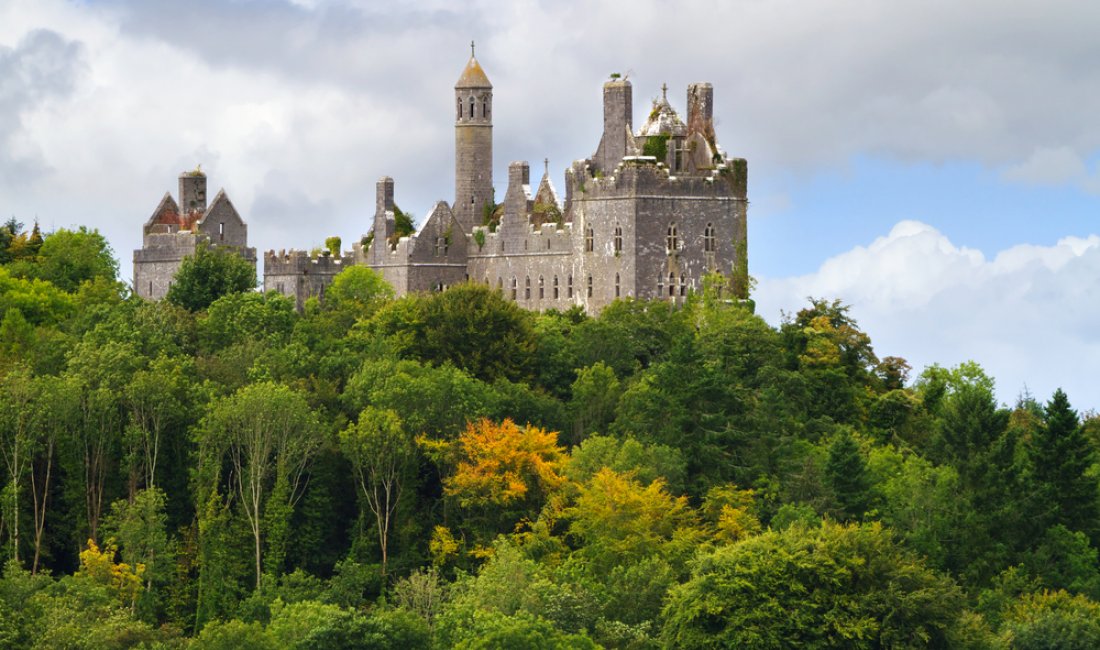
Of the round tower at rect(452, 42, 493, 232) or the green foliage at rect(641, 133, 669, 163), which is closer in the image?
the green foliage at rect(641, 133, 669, 163)

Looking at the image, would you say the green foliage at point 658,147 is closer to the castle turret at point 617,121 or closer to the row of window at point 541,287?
the castle turret at point 617,121

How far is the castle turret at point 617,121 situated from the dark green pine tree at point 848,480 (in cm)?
2461

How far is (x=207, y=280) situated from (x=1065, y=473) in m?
31.6

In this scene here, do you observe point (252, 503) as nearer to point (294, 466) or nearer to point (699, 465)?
point (294, 466)

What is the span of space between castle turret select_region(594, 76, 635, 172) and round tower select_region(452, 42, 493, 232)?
301 inches

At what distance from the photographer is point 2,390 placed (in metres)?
69.1

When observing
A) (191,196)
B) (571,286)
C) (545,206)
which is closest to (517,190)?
(545,206)

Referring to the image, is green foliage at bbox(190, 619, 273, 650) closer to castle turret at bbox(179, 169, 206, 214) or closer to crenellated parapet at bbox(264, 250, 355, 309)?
crenellated parapet at bbox(264, 250, 355, 309)

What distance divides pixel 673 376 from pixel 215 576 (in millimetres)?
13741

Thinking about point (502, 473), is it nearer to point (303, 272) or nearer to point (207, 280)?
point (207, 280)

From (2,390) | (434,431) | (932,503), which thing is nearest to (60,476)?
(2,390)

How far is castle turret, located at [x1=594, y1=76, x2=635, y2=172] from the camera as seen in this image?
298ft

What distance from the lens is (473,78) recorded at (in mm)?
98312

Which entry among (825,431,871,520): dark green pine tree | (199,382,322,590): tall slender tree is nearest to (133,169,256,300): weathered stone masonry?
(199,382,322,590): tall slender tree
